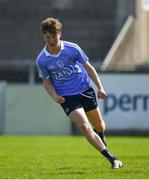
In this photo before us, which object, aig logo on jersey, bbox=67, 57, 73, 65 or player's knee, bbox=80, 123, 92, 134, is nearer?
player's knee, bbox=80, 123, 92, 134

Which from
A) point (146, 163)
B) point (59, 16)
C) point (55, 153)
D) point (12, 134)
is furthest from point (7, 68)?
point (146, 163)

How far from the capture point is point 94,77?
12211 millimetres

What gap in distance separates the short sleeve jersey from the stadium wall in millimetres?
13928

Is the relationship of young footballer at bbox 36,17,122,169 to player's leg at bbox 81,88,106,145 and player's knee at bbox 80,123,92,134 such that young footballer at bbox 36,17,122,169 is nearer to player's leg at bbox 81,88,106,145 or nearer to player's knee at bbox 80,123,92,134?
player's leg at bbox 81,88,106,145

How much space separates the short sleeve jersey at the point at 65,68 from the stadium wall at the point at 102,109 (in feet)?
45.7

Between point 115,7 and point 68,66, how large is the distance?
29.5 m

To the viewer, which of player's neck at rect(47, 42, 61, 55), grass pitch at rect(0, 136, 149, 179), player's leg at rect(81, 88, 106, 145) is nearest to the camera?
grass pitch at rect(0, 136, 149, 179)

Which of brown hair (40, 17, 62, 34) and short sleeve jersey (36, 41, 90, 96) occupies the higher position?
brown hair (40, 17, 62, 34)

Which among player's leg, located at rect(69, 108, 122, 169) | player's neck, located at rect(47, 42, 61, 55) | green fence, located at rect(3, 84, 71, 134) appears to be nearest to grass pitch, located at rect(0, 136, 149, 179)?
player's leg, located at rect(69, 108, 122, 169)

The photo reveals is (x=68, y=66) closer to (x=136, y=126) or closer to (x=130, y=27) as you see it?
(x=136, y=126)

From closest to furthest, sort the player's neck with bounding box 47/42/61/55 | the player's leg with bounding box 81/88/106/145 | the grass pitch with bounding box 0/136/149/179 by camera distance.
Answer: the grass pitch with bounding box 0/136/149/179 < the player's neck with bounding box 47/42/61/55 < the player's leg with bounding box 81/88/106/145

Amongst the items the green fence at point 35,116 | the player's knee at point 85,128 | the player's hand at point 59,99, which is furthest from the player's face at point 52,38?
the green fence at point 35,116

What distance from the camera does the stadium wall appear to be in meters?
26.3

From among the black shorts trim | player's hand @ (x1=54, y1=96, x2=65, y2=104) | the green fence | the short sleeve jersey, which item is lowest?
the green fence
